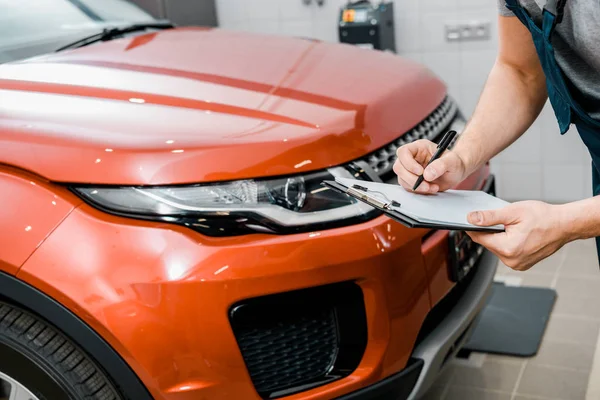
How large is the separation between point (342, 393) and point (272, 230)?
37 centimetres

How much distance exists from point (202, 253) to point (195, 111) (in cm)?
35

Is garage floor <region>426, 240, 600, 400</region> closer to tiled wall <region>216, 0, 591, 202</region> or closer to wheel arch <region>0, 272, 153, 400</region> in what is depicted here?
wheel arch <region>0, 272, 153, 400</region>

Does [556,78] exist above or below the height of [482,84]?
above

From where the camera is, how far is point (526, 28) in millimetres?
1465

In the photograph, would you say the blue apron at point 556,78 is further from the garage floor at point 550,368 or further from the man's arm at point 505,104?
the garage floor at point 550,368

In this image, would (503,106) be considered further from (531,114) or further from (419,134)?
(419,134)

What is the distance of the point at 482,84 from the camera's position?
4.28 m

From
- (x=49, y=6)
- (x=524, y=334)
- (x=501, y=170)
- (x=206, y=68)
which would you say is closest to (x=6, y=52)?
(x=49, y=6)

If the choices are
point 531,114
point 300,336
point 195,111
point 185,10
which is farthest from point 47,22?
point 185,10

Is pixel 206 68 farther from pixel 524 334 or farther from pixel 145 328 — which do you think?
pixel 524 334

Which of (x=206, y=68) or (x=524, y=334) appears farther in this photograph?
(x=524, y=334)

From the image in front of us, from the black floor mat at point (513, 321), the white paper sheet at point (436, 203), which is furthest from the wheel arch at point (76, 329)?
the black floor mat at point (513, 321)

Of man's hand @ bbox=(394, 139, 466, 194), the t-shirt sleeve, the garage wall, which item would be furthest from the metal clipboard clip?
the garage wall

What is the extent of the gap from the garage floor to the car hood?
2.97ft
